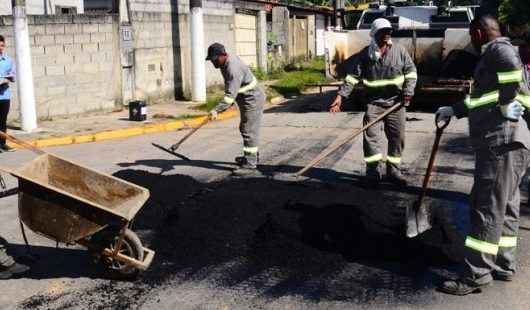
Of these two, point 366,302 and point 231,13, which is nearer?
point 366,302

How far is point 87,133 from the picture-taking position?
10648 millimetres

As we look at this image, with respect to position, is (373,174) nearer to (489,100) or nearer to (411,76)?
(411,76)

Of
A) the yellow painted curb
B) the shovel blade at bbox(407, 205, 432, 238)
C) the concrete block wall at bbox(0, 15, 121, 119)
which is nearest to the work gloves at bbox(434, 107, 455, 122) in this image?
the shovel blade at bbox(407, 205, 432, 238)

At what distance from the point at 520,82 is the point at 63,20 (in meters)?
9.63

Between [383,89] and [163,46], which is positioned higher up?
[163,46]

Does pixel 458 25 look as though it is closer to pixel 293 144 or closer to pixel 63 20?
pixel 293 144

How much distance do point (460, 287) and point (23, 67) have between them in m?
8.40

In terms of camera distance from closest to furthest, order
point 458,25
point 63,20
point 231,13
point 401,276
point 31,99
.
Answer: point 401,276 → point 31,99 → point 63,20 → point 458,25 → point 231,13

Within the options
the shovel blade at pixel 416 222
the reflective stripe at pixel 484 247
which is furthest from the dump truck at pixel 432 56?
the reflective stripe at pixel 484 247

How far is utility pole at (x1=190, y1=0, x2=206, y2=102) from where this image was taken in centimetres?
1449

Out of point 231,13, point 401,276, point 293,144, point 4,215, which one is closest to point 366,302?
→ point 401,276

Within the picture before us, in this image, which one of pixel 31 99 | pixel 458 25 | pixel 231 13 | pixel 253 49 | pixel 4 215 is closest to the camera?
pixel 4 215

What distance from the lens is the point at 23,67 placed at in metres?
10.4

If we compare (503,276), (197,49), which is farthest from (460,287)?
(197,49)
